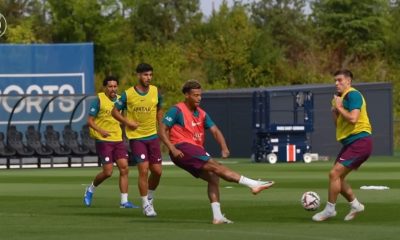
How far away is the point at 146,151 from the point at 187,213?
114cm

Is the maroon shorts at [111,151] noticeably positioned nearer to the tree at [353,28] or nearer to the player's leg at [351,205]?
the player's leg at [351,205]

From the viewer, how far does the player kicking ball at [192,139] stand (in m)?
18.8

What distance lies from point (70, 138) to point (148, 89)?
25959 millimetres

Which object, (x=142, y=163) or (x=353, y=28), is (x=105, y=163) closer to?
(x=142, y=163)

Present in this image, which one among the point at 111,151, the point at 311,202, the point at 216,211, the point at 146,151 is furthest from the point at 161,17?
the point at 216,211

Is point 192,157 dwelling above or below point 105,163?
above

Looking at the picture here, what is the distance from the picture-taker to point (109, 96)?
2362 centimetres

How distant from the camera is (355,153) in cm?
1894

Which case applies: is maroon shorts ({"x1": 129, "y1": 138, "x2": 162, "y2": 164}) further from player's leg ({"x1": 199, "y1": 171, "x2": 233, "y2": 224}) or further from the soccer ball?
the soccer ball

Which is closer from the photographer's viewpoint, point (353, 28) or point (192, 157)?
point (192, 157)

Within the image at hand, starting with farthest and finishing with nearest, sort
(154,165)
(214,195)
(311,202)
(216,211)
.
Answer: (154,165) → (311,202) → (214,195) → (216,211)

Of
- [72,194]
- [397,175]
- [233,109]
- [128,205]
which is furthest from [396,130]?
[128,205]

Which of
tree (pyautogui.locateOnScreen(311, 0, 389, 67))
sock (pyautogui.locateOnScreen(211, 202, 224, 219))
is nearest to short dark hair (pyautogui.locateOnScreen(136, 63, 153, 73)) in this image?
sock (pyautogui.locateOnScreen(211, 202, 224, 219))

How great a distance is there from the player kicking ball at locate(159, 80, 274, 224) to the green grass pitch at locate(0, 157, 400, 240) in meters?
0.62
